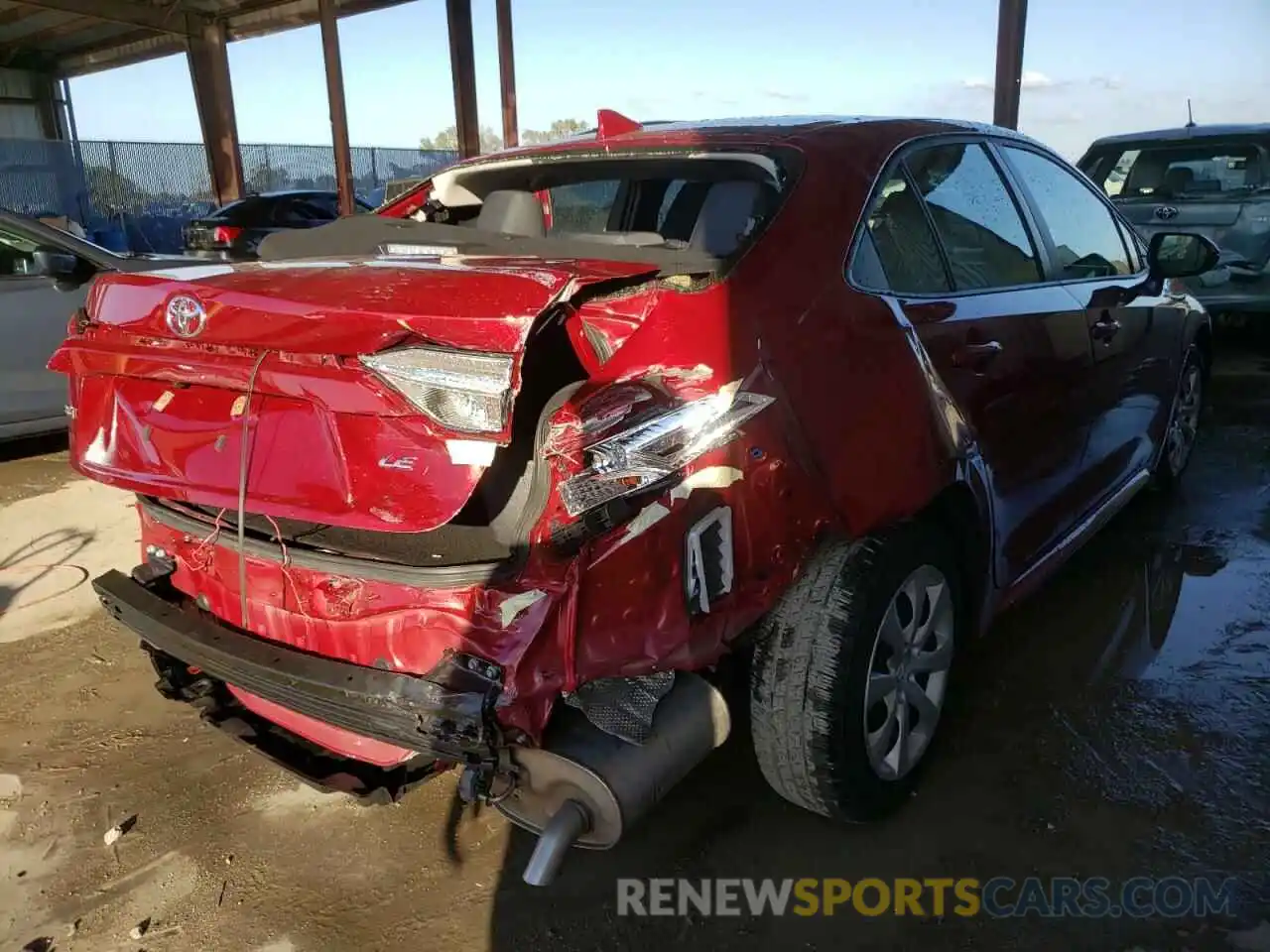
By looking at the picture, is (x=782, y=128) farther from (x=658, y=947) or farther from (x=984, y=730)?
(x=658, y=947)

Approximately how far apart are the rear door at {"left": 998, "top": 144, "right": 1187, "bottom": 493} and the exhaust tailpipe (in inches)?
81.5

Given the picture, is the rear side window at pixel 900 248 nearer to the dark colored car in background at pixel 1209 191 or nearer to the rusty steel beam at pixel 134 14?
the dark colored car in background at pixel 1209 191

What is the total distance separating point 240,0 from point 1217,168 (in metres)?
13.0

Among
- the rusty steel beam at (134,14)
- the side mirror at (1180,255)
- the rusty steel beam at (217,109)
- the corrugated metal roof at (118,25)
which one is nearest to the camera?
the side mirror at (1180,255)

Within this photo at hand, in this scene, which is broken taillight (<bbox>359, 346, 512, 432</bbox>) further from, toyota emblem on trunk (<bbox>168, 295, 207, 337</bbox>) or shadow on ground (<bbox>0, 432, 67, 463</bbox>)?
shadow on ground (<bbox>0, 432, 67, 463</bbox>)

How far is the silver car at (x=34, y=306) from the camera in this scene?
5.33 metres

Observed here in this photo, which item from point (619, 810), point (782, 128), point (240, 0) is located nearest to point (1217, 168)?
point (782, 128)

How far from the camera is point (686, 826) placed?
2.35m

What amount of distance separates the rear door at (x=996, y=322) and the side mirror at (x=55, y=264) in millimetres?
4810

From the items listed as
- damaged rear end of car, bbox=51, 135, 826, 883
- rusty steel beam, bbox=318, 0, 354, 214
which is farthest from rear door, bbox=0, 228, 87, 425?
rusty steel beam, bbox=318, 0, 354, 214

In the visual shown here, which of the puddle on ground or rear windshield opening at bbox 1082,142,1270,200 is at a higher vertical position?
rear windshield opening at bbox 1082,142,1270,200

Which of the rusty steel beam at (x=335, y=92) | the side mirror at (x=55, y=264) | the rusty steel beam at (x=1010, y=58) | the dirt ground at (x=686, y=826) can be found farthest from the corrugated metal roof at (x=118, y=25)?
the dirt ground at (x=686, y=826)

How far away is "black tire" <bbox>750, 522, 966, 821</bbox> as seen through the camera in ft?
6.61

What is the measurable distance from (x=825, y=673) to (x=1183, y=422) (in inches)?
131
